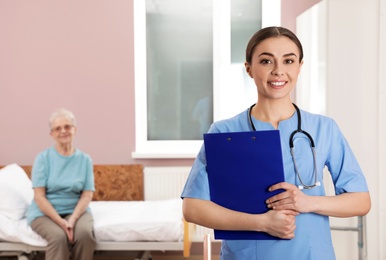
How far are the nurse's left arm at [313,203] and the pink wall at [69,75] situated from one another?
3132 mm

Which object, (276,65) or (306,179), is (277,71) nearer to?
(276,65)

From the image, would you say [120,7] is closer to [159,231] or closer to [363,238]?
[159,231]

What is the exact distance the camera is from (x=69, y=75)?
4430mm

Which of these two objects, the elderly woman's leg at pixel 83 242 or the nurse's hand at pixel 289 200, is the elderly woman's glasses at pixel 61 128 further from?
the nurse's hand at pixel 289 200

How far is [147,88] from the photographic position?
15.3ft

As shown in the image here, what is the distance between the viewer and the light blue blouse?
3547mm

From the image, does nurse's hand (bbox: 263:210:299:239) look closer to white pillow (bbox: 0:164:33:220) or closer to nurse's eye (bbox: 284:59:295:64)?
nurse's eye (bbox: 284:59:295:64)

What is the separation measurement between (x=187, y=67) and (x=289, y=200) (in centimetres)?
346

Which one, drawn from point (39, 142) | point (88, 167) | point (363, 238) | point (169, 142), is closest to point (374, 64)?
point (363, 238)

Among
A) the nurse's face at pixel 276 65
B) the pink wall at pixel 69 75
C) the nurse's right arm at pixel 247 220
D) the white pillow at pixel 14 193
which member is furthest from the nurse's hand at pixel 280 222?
the pink wall at pixel 69 75

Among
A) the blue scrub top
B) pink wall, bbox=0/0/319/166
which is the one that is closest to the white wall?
the blue scrub top

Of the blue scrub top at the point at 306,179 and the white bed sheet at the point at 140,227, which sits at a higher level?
the blue scrub top at the point at 306,179

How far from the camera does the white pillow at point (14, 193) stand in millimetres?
3607

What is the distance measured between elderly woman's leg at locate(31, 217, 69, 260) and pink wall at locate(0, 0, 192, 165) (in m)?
1.06
